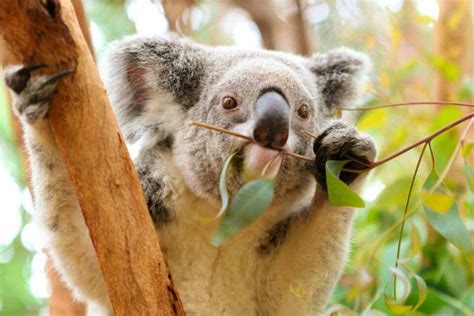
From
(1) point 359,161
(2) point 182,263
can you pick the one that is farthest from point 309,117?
(2) point 182,263

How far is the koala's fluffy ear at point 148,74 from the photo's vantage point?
9.53 ft

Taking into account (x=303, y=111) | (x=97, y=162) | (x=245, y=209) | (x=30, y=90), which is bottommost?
(x=303, y=111)

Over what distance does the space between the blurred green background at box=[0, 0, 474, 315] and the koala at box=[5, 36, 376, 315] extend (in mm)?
445

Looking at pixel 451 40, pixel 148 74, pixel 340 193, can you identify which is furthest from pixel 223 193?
pixel 451 40

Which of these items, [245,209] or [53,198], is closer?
[245,209]

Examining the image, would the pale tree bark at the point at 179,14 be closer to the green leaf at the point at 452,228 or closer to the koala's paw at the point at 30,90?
the koala's paw at the point at 30,90

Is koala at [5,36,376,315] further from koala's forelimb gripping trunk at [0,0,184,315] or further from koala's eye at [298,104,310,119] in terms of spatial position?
koala's forelimb gripping trunk at [0,0,184,315]

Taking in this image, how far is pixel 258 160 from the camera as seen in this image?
235 centimetres

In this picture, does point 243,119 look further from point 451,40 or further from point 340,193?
point 451,40

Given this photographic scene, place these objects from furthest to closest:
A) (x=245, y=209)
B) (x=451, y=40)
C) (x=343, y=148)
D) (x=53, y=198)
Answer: (x=451, y=40)
(x=53, y=198)
(x=343, y=148)
(x=245, y=209)

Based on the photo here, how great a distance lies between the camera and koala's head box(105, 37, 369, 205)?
264 centimetres

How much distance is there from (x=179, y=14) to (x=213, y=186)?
2.90 meters

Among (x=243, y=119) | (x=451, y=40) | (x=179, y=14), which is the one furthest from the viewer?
(x=179, y=14)

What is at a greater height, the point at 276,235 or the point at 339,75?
the point at 339,75
